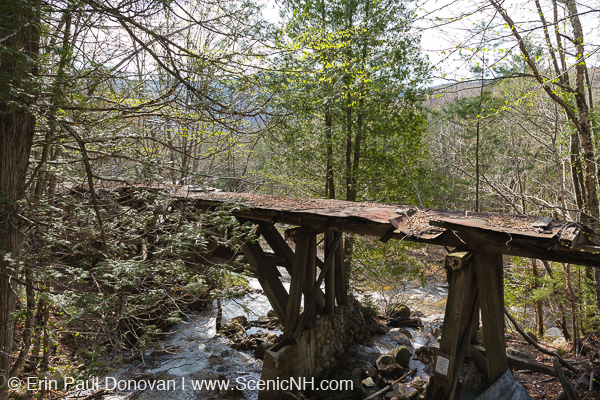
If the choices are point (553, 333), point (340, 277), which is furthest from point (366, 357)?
point (553, 333)

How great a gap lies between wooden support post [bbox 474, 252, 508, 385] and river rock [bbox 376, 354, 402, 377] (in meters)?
2.69

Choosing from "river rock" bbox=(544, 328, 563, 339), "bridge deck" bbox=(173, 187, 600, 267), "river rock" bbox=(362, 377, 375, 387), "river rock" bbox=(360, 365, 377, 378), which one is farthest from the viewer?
"river rock" bbox=(544, 328, 563, 339)

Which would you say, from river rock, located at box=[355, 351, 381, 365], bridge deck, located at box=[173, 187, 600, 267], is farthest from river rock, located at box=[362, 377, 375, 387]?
bridge deck, located at box=[173, 187, 600, 267]

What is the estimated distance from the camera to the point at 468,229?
3104 mm

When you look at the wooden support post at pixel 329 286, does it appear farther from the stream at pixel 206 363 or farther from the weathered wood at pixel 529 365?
the weathered wood at pixel 529 365

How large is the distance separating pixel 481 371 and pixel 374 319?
12.8 ft

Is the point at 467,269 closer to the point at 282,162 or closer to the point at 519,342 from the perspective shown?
the point at 519,342

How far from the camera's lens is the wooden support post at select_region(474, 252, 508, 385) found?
334 centimetres

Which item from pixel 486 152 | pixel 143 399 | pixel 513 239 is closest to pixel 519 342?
pixel 513 239

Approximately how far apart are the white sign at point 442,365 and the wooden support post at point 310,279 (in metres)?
2.16

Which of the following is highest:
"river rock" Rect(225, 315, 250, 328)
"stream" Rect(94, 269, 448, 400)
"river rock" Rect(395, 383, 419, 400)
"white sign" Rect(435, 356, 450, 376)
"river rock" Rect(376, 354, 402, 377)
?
"white sign" Rect(435, 356, 450, 376)

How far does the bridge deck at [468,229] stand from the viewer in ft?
9.26

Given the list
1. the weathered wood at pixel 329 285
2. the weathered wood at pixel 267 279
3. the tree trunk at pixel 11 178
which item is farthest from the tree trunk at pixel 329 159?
the tree trunk at pixel 11 178

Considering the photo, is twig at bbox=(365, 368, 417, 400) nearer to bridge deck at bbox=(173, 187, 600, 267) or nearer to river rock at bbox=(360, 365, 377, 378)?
river rock at bbox=(360, 365, 377, 378)
